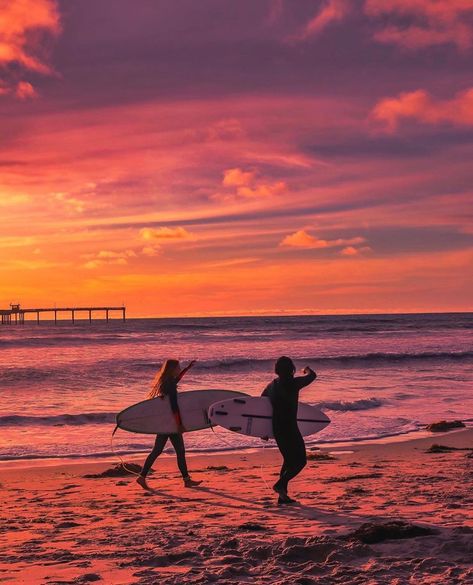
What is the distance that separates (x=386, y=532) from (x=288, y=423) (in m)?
2.46

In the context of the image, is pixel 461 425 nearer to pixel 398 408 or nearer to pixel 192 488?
pixel 398 408

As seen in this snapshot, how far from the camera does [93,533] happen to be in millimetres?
7145

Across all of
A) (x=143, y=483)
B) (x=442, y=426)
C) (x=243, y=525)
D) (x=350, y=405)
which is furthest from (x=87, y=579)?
(x=350, y=405)

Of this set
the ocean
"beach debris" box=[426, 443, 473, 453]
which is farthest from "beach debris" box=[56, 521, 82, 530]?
"beach debris" box=[426, 443, 473, 453]

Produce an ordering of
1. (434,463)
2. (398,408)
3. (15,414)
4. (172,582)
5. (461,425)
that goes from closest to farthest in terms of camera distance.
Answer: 1. (172,582)
2. (434,463)
3. (461,425)
4. (15,414)
5. (398,408)

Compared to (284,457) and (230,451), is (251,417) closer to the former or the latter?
(284,457)

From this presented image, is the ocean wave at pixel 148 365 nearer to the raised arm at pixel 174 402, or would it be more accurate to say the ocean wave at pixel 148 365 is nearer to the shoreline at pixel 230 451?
the shoreline at pixel 230 451

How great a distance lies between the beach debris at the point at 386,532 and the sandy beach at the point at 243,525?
0.01m

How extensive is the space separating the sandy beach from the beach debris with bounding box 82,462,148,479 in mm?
177

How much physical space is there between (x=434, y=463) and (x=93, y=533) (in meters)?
6.02

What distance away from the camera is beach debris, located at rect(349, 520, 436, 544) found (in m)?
6.31

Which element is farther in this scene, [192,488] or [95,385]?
[95,385]

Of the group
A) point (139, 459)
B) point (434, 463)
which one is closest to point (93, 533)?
point (139, 459)

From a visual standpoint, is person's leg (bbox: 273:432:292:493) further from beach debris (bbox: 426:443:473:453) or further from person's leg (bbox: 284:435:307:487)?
beach debris (bbox: 426:443:473:453)
